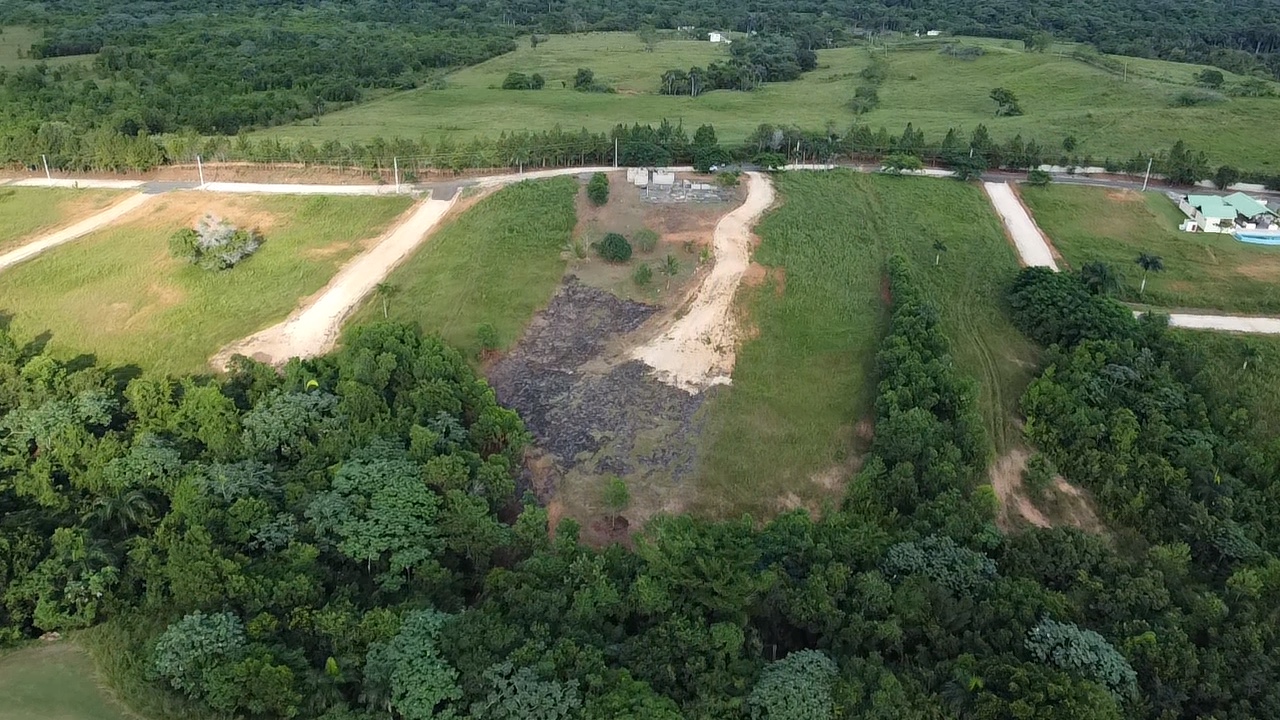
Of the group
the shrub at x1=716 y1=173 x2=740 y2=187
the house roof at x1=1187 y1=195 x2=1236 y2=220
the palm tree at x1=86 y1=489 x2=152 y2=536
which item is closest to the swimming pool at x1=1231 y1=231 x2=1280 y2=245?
the house roof at x1=1187 y1=195 x2=1236 y2=220

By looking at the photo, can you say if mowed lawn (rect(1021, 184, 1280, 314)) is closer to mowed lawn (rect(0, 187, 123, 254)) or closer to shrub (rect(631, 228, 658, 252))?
shrub (rect(631, 228, 658, 252))

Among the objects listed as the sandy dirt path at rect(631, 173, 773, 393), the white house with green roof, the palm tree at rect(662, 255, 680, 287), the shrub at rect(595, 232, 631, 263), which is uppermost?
the white house with green roof

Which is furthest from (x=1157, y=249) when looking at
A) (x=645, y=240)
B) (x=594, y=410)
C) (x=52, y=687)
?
(x=52, y=687)

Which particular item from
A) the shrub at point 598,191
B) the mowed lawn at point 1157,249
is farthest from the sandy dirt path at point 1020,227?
the shrub at point 598,191

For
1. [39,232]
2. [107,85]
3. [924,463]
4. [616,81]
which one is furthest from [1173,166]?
[107,85]

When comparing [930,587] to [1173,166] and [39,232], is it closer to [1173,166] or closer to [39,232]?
[1173,166]

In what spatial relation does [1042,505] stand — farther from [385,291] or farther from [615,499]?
[385,291]
